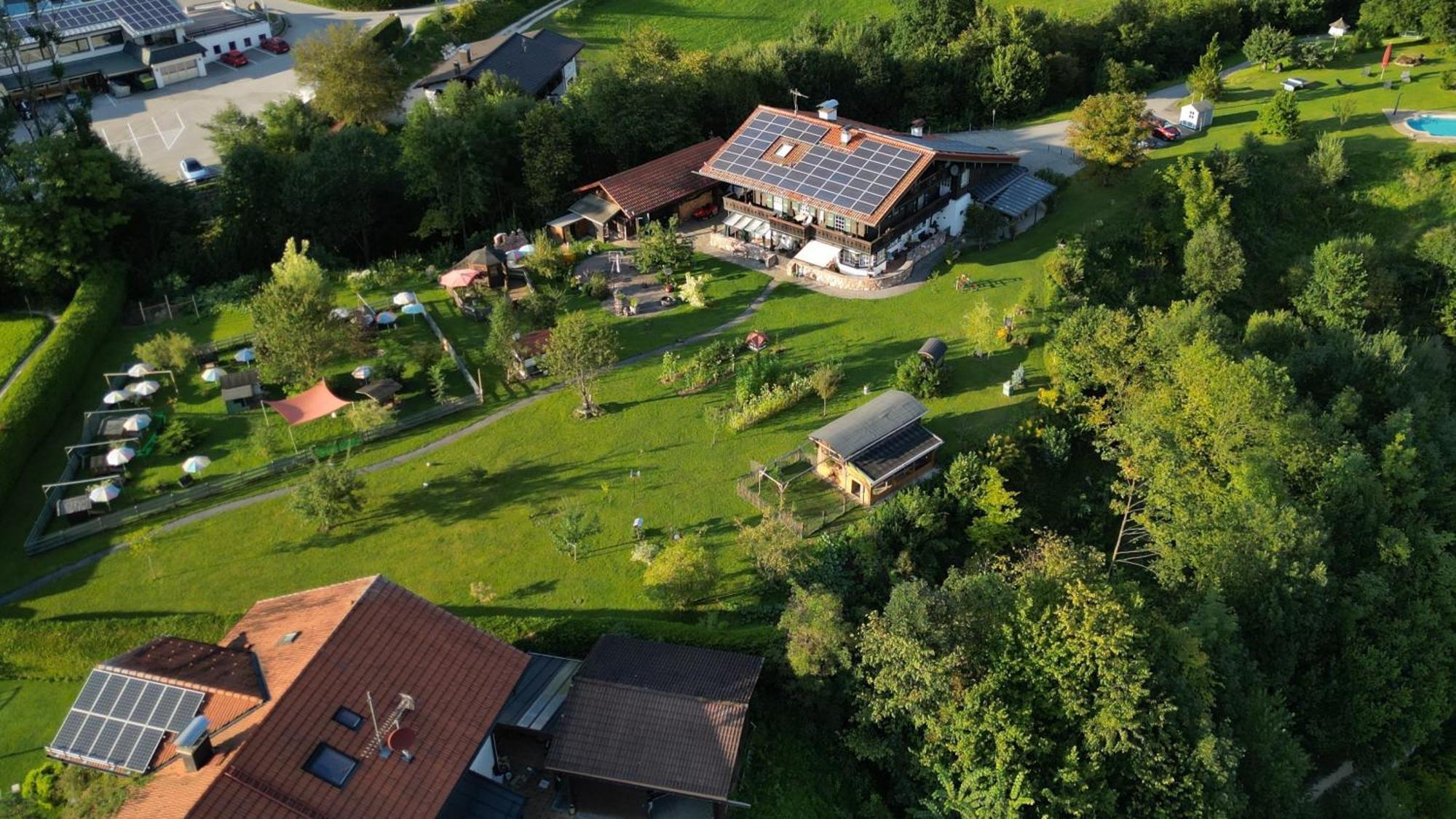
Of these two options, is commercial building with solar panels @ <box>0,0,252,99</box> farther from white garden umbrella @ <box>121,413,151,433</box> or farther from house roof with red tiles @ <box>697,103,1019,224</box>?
house roof with red tiles @ <box>697,103,1019,224</box>

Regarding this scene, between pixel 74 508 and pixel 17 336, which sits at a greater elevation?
pixel 17 336

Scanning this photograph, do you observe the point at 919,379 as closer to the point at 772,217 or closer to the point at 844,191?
the point at 844,191

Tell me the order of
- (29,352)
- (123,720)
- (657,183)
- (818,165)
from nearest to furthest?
(123,720) < (29,352) < (818,165) < (657,183)

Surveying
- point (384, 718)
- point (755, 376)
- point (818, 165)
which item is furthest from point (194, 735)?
point (818, 165)

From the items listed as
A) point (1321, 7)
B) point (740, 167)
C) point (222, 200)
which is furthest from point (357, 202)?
point (1321, 7)

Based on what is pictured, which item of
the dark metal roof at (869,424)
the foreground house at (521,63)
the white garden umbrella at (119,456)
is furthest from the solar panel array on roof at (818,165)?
the white garden umbrella at (119,456)
